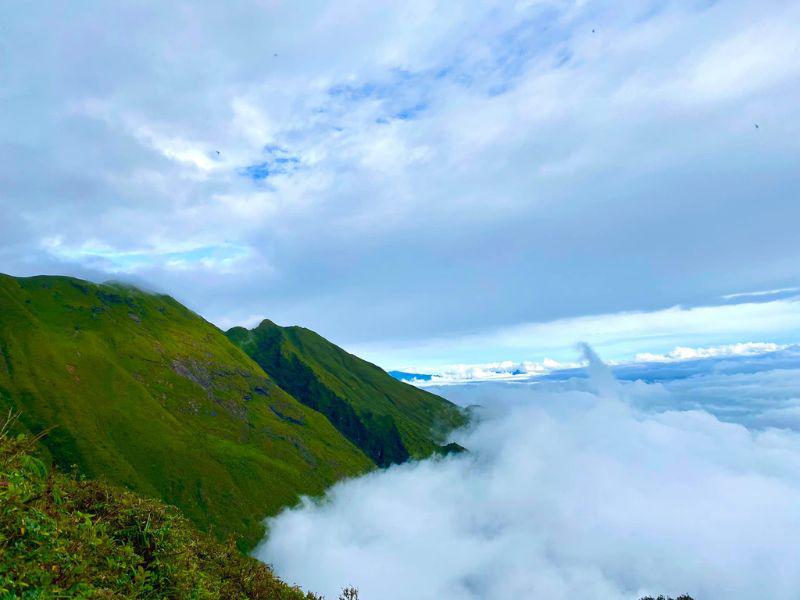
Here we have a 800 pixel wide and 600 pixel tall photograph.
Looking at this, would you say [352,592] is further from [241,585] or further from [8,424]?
[8,424]

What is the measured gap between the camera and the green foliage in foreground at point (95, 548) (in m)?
15.1

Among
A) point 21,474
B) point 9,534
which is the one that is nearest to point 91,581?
point 9,534

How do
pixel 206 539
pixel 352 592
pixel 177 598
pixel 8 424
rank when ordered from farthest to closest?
1. pixel 206 539
2. pixel 352 592
3. pixel 177 598
4. pixel 8 424

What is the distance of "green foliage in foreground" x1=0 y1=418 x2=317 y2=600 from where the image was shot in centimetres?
1510

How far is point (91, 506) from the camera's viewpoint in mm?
24578

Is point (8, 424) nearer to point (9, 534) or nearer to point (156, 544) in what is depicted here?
point (9, 534)

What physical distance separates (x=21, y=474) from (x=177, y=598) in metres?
8.83

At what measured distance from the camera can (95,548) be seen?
64.4 feet

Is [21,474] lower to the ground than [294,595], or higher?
higher

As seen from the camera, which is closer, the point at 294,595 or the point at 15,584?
the point at 15,584

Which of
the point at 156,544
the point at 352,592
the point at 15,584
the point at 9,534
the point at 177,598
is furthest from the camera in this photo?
the point at 352,592

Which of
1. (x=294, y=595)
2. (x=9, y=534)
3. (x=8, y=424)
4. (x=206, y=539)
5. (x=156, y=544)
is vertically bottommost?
(x=294, y=595)

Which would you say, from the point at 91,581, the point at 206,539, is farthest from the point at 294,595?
the point at 91,581

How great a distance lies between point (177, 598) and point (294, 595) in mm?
10812
